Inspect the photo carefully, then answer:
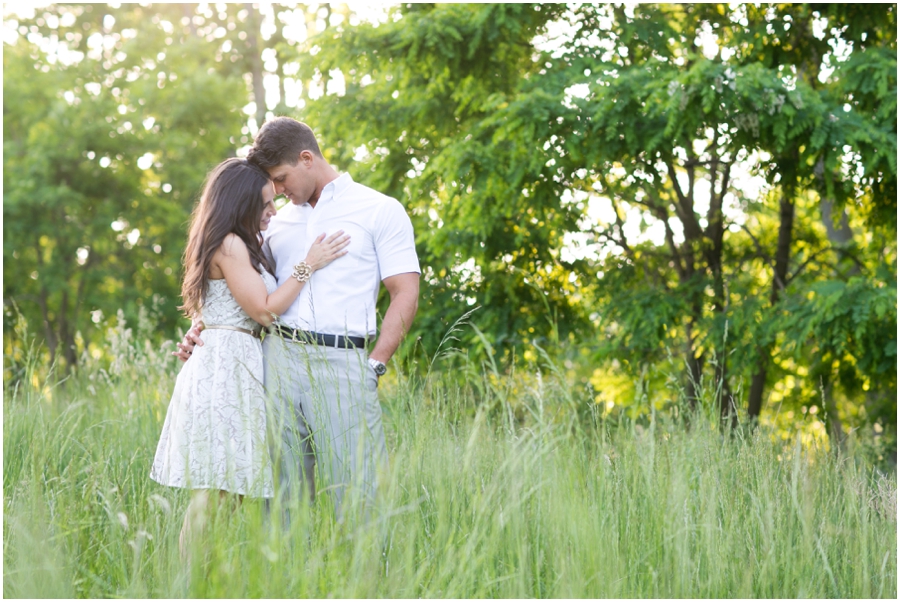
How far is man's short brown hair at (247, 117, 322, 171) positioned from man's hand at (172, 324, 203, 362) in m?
0.67

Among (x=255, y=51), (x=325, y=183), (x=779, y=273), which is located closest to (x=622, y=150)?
(x=779, y=273)

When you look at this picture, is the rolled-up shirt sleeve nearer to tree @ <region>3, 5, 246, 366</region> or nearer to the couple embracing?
the couple embracing

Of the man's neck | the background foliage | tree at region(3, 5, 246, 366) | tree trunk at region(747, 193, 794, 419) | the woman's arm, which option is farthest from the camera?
tree at region(3, 5, 246, 366)

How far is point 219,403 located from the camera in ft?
9.00

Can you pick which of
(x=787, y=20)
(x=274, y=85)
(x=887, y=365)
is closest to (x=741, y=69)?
(x=787, y=20)

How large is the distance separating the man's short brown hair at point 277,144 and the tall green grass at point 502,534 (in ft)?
3.43

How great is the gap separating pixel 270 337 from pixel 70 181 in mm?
12697

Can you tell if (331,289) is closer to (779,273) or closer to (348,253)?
(348,253)

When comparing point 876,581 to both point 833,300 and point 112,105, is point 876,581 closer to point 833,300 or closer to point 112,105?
point 833,300

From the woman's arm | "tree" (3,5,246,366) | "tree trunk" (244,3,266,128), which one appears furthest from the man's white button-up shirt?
"tree trunk" (244,3,266,128)

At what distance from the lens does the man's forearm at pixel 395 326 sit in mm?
2920

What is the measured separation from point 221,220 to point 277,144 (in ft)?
1.34

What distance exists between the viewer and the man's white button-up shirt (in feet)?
9.63

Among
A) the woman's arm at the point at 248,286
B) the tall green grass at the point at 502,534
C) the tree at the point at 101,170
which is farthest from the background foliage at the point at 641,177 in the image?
the tree at the point at 101,170
